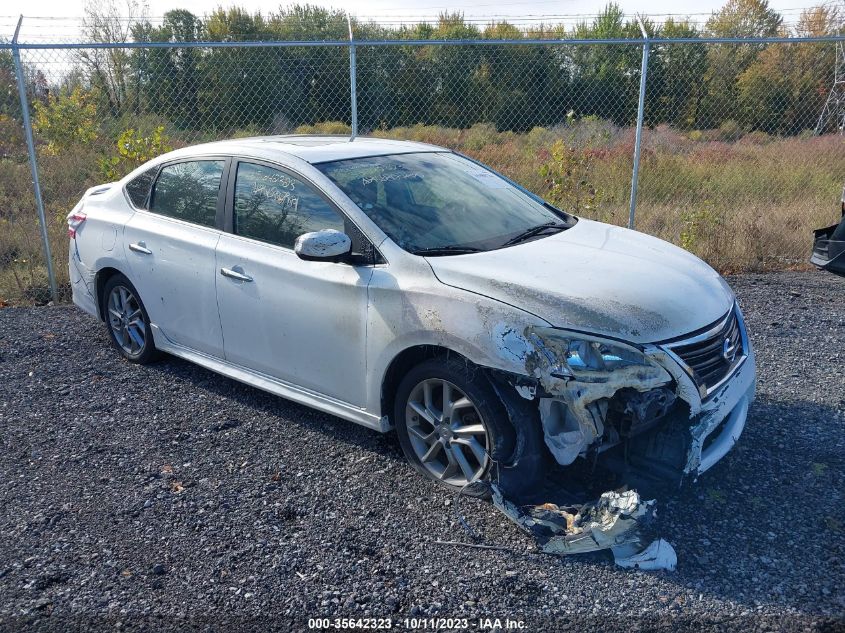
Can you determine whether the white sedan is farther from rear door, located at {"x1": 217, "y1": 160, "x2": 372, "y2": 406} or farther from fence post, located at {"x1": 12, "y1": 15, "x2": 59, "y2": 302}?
fence post, located at {"x1": 12, "y1": 15, "x2": 59, "y2": 302}

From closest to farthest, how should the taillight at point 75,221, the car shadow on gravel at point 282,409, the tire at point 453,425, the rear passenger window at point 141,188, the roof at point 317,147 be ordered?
1. the tire at point 453,425
2. the car shadow on gravel at point 282,409
3. the roof at point 317,147
4. the rear passenger window at point 141,188
5. the taillight at point 75,221

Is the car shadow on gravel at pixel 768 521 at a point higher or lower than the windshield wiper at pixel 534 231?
lower

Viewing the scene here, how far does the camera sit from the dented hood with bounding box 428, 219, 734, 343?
11.1 ft

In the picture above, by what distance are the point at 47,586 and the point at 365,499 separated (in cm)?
146

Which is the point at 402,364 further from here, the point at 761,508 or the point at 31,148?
the point at 31,148

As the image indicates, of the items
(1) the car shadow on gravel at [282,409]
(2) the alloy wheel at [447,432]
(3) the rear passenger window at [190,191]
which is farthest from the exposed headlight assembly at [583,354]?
(3) the rear passenger window at [190,191]

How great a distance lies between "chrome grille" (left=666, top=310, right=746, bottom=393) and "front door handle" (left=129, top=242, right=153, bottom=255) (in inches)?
139

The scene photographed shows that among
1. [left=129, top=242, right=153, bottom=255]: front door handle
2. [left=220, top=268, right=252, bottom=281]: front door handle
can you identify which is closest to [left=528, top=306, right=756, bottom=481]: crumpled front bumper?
[left=220, top=268, right=252, bottom=281]: front door handle

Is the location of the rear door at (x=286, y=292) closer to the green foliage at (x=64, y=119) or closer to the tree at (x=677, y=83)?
the green foliage at (x=64, y=119)

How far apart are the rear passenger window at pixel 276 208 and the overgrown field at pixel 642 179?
4149mm

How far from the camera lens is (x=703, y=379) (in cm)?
344

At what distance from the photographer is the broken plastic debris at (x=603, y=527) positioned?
3.22 metres

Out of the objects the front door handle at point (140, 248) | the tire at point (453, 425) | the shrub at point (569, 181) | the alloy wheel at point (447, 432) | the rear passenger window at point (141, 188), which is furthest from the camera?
the shrub at point (569, 181)

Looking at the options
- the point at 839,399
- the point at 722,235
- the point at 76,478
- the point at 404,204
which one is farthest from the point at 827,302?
the point at 76,478
